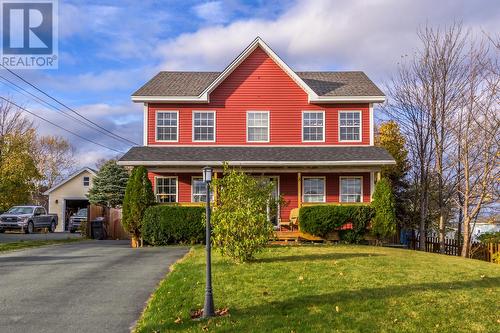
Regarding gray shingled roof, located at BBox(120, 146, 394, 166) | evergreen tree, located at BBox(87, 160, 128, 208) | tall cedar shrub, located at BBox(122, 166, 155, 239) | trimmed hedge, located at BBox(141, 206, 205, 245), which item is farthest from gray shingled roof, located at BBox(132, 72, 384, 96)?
evergreen tree, located at BBox(87, 160, 128, 208)

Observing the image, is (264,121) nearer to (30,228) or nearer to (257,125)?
(257,125)

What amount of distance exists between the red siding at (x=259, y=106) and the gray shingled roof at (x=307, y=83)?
59 cm

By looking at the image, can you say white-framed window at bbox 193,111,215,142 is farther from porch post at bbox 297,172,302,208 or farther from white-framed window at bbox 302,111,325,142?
porch post at bbox 297,172,302,208

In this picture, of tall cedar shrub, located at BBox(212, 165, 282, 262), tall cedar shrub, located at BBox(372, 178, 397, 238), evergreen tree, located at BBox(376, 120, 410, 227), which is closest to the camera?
tall cedar shrub, located at BBox(212, 165, 282, 262)

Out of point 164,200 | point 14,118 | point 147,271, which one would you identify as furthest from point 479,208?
point 14,118

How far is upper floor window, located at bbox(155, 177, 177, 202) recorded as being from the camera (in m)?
23.2

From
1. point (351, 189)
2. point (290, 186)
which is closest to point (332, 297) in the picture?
point (290, 186)

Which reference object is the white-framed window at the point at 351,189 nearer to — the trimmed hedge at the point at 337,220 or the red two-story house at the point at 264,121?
the red two-story house at the point at 264,121

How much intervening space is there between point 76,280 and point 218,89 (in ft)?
46.1

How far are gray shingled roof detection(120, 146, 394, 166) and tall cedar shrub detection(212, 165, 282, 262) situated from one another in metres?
8.05

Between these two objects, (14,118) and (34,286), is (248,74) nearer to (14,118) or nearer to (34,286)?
(34,286)

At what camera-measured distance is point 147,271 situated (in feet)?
40.7

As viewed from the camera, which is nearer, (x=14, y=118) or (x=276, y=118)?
(x=276, y=118)

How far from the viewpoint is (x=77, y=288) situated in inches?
407
